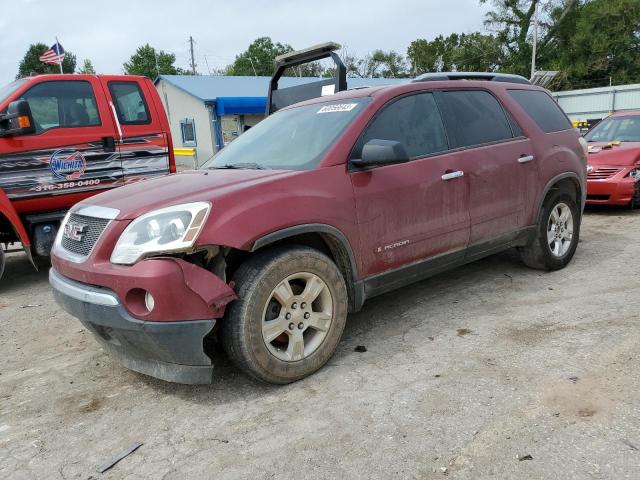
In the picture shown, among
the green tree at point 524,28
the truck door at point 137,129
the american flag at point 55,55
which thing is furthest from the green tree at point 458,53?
the truck door at point 137,129

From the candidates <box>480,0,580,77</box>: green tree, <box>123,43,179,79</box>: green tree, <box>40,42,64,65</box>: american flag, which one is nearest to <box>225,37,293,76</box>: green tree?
<box>123,43,179,79</box>: green tree

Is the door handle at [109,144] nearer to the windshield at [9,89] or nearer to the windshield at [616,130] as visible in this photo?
the windshield at [9,89]

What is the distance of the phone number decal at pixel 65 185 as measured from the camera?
18.9 ft

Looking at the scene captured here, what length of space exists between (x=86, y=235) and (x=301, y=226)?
1.28 m

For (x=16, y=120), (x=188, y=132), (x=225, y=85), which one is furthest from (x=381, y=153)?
(x=225, y=85)

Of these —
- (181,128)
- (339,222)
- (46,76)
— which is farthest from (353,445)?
(181,128)

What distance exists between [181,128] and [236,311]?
28.2m

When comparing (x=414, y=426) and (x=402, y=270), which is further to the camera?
(x=402, y=270)

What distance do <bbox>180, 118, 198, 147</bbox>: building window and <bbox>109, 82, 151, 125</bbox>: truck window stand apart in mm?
22076

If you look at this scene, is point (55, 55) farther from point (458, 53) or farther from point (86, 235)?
point (458, 53)

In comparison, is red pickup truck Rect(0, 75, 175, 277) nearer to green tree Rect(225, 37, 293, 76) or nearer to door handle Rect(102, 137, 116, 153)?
door handle Rect(102, 137, 116, 153)

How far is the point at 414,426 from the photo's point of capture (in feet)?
8.54

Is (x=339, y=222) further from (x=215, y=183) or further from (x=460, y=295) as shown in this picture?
(x=460, y=295)

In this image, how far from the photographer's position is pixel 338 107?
12.6ft
